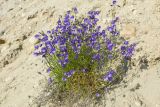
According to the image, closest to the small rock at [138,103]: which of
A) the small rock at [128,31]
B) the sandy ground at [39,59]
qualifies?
the sandy ground at [39,59]

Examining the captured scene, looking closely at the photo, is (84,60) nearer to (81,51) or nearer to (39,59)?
(81,51)

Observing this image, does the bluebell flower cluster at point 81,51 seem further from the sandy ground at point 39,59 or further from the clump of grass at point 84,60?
the sandy ground at point 39,59

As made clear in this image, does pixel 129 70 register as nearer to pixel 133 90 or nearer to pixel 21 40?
pixel 133 90

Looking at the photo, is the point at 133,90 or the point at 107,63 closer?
the point at 133,90

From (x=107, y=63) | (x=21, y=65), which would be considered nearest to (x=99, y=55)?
(x=107, y=63)

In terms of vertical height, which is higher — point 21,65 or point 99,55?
point 99,55

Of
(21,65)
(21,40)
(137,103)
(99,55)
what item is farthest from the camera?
(21,40)

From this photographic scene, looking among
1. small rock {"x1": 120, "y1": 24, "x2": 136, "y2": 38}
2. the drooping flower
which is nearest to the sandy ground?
small rock {"x1": 120, "y1": 24, "x2": 136, "y2": 38}
